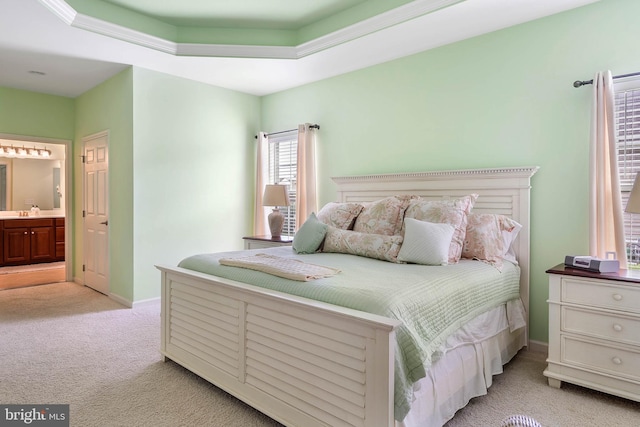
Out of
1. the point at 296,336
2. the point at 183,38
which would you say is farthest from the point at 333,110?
the point at 296,336

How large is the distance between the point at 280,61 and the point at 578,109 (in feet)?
8.83

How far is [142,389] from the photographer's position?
2.32m

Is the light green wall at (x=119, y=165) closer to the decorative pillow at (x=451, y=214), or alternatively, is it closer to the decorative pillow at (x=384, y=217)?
the decorative pillow at (x=384, y=217)

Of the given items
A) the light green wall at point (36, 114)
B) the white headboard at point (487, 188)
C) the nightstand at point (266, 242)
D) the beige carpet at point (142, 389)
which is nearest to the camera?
the beige carpet at point (142, 389)

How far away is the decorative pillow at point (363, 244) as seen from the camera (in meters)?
2.64

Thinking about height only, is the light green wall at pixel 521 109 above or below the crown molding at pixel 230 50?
below

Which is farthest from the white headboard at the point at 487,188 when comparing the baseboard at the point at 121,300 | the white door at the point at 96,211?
the white door at the point at 96,211

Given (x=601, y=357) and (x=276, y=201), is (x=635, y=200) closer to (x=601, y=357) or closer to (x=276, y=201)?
(x=601, y=357)

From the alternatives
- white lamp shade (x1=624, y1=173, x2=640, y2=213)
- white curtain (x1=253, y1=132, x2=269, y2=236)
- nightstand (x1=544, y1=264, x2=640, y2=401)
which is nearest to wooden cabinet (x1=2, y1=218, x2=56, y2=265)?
white curtain (x1=253, y1=132, x2=269, y2=236)

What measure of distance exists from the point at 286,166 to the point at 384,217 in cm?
233

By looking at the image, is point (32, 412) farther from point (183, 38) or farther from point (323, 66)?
point (323, 66)

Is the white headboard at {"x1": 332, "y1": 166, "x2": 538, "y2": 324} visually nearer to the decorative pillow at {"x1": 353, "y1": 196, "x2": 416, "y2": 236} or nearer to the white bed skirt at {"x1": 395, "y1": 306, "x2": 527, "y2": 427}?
A: the decorative pillow at {"x1": 353, "y1": 196, "x2": 416, "y2": 236}

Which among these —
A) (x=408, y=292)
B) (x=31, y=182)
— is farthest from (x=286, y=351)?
(x=31, y=182)

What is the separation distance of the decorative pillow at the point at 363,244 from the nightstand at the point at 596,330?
0.99m
